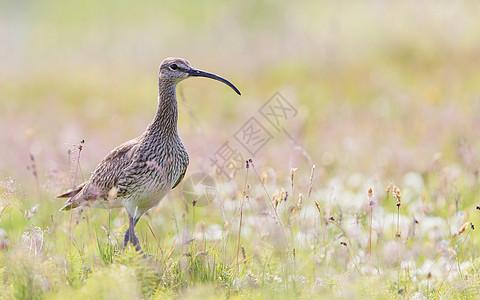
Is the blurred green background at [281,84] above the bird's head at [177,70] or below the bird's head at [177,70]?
above

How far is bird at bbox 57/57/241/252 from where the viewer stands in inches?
200

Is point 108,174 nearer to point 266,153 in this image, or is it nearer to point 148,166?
point 148,166

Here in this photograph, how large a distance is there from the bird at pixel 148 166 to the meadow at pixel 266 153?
17 cm

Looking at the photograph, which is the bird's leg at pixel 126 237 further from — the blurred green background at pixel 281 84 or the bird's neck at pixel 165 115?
the blurred green background at pixel 281 84

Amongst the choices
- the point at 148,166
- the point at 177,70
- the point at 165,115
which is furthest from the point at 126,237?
the point at 177,70

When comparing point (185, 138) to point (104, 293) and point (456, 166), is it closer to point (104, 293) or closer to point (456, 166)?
point (456, 166)

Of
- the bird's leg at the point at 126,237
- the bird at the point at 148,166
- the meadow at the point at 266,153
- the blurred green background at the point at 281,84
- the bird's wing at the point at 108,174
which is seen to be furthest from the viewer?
the blurred green background at the point at 281,84

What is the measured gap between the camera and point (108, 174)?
5336 mm

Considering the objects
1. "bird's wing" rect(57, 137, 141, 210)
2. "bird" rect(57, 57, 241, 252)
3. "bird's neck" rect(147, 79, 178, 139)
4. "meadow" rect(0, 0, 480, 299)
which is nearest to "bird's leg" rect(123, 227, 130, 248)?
"bird" rect(57, 57, 241, 252)

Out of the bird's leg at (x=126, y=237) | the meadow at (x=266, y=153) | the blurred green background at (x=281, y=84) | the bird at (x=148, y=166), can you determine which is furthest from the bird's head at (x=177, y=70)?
the blurred green background at (x=281, y=84)

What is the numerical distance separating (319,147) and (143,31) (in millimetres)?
10897

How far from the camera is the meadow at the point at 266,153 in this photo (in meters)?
4.28

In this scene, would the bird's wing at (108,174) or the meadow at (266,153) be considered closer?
the meadow at (266,153)

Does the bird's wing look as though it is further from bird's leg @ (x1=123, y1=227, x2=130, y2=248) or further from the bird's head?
the bird's head
